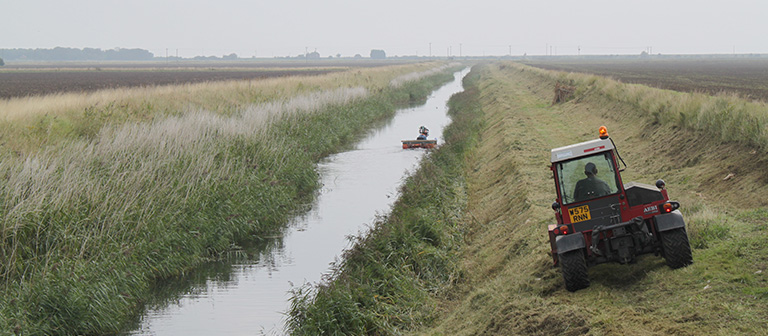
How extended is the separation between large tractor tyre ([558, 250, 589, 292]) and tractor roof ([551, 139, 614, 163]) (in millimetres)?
1173

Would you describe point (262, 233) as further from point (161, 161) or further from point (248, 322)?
point (248, 322)

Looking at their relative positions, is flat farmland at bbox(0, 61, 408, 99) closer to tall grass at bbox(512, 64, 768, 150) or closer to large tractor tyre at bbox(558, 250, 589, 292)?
tall grass at bbox(512, 64, 768, 150)

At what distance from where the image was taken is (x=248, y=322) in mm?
9625

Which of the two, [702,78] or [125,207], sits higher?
[702,78]

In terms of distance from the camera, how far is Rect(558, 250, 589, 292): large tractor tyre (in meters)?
7.12

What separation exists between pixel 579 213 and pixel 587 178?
1.39ft

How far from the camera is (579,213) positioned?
24.8ft

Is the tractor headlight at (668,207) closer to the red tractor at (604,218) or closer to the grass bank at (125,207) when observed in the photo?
the red tractor at (604,218)

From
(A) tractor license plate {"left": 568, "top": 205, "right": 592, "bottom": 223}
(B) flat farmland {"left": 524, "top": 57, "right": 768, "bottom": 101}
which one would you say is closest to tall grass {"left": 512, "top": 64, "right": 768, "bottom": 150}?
(B) flat farmland {"left": 524, "top": 57, "right": 768, "bottom": 101}

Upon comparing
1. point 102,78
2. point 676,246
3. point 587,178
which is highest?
point 102,78

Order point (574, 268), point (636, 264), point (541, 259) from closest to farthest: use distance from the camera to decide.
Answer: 1. point (574, 268)
2. point (636, 264)
3. point (541, 259)

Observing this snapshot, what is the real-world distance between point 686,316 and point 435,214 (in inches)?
289

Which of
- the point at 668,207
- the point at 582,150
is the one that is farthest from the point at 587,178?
the point at 668,207

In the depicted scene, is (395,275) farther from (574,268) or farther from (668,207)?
(668,207)
